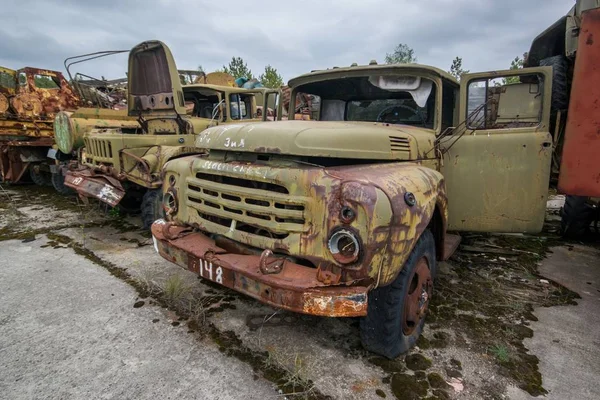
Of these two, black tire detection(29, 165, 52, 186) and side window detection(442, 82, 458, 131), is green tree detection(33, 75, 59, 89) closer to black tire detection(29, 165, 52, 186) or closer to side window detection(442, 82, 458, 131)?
black tire detection(29, 165, 52, 186)

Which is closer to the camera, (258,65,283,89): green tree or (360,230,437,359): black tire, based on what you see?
(360,230,437,359): black tire

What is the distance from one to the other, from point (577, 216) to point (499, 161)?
7.96 ft

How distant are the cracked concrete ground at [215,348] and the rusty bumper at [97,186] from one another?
1128mm

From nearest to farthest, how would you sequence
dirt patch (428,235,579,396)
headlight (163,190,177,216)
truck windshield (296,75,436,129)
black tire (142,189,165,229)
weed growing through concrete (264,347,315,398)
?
weed growing through concrete (264,347,315,398) < dirt patch (428,235,579,396) < headlight (163,190,177,216) < truck windshield (296,75,436,129) < black tire (142,189,165,229)

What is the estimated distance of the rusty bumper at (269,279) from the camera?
1929 mm

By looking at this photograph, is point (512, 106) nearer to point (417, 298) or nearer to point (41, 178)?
point (417, 298)

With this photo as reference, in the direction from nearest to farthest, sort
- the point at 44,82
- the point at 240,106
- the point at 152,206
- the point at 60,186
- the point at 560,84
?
1. the point at 560,84
2. the point at 152,206
3. the point at 240,106
4. the point at 60,186
5. the point at 44,82

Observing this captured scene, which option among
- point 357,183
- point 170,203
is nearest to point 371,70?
point 357,183

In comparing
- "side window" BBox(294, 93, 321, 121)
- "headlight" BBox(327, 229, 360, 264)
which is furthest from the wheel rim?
"side window" BBox(294, 93, 321, 121)

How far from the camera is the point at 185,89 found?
6727 millimetres

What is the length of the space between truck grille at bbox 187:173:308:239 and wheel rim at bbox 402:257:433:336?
0.92 metres

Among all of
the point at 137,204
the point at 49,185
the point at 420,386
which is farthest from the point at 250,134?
the point at 49,185

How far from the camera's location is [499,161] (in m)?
3.21

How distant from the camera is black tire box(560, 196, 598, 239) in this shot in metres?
4.63
